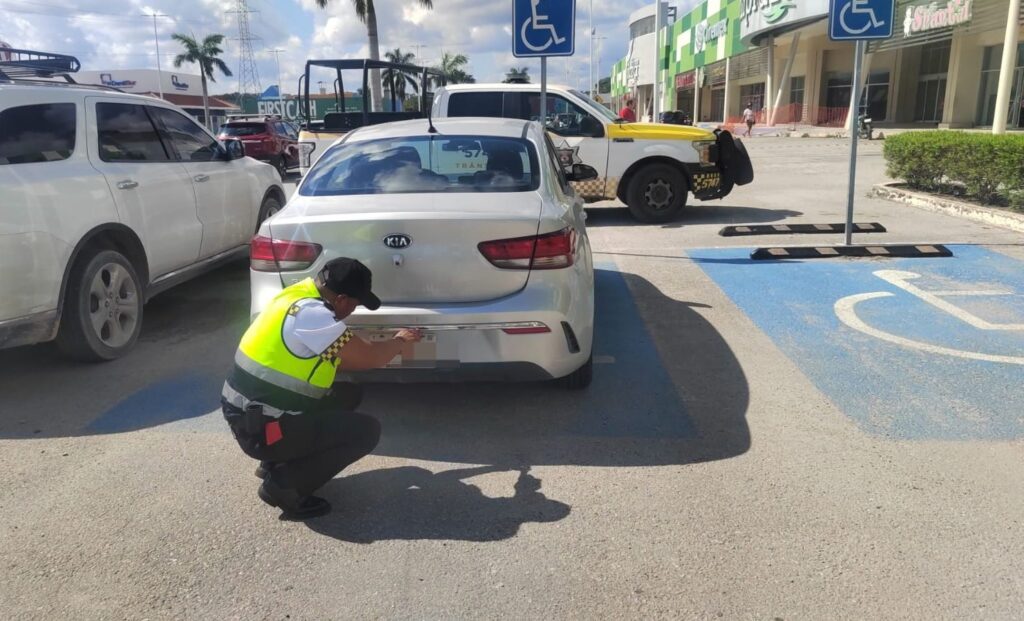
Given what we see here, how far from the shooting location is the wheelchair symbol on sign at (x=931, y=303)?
5.19 meters

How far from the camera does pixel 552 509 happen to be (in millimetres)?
3406

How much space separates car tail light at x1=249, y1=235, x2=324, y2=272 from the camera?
4020 millimetres

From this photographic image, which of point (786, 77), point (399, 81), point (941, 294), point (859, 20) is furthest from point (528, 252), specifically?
point (786, 77)

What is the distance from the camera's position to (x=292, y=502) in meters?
3.30

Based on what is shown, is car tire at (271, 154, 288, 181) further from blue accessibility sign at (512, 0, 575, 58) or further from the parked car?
blue accessibility sign at (512, 0, 575, 58)

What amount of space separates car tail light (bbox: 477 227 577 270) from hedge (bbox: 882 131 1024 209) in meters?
8.26

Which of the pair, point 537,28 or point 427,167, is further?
point 537,28

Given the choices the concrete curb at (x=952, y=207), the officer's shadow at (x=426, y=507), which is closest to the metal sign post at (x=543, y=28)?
the officer's shadow at (x=426, y=507)

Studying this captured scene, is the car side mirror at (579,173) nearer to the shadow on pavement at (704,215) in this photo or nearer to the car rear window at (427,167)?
the car rear window at (427,167)

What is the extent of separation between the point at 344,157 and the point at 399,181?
52cm

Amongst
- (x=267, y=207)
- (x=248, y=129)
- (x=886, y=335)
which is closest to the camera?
(x=886, y=335)

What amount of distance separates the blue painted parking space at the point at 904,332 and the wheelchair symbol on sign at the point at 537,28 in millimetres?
2758

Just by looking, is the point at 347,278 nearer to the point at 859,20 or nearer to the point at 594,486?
the point at 594,486

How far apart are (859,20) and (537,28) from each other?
3.16 meters
